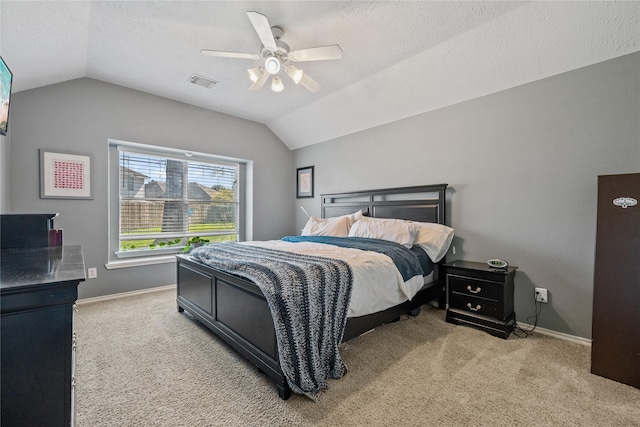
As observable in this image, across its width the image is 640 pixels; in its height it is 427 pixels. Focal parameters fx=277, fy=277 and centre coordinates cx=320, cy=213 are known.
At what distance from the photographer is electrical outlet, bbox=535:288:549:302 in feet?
8.71

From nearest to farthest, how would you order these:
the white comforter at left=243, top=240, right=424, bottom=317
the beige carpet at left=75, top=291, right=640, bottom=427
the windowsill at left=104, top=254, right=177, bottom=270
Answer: the beige carpet at left=75, top=291, right=640, bottom=427, the white comforter at left=243, top=240, right=424, bottom=317, the windowsill at left=104, top=254, right=177, bottom=270

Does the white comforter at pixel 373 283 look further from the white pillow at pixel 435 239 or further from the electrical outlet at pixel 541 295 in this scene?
the electrical outlet at pixel 541 295

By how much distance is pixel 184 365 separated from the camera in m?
2.10

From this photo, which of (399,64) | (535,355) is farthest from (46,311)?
(399,64)

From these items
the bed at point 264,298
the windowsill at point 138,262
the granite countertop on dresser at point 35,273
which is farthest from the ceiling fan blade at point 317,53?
the windowsill at point 138,262

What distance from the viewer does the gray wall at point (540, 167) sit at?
2.36 meters

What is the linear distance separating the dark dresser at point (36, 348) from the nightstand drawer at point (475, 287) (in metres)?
2.95

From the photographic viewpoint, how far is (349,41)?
8.90 ft

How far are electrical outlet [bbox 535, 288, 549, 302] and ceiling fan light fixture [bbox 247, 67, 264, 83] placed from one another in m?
3.42

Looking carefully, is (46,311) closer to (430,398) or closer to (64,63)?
(430,398)

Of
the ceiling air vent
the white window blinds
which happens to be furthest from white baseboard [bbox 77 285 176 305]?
the ceiling air vent

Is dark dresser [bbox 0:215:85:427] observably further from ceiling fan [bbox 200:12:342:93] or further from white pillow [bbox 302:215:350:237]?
white pillow [bbox 302:215:350:237]

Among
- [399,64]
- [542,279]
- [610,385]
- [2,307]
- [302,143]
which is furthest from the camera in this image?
[302,143]

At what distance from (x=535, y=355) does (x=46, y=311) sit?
3071 mm
